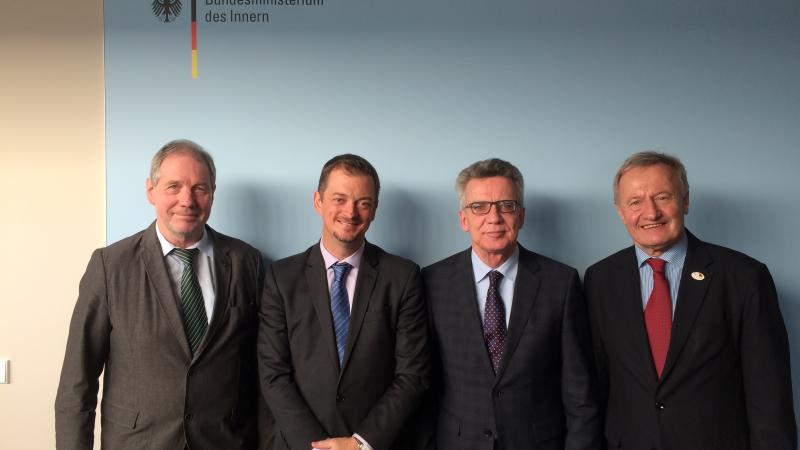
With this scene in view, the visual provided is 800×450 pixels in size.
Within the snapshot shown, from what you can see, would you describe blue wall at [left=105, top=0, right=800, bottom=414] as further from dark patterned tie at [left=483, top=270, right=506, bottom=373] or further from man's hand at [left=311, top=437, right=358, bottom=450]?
man's hand at [left=311, top=437, right=358, bottom=450]

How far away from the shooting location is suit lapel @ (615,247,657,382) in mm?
1955

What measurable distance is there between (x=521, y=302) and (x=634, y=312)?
1.49 ft

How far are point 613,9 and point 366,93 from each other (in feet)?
4.27

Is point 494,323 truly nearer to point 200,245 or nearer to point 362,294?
point 362,294

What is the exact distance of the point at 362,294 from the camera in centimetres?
206

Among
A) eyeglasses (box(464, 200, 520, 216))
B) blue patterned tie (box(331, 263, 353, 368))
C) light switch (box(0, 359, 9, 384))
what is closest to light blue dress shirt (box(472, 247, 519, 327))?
eyeglasses (box(464, 200, 520, 216))

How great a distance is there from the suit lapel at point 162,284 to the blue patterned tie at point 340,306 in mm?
580

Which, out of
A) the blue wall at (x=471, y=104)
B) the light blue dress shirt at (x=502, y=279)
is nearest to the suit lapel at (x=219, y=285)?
the blue wall at (x=471, y=104)

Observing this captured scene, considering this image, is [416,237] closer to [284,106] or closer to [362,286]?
[362,286]

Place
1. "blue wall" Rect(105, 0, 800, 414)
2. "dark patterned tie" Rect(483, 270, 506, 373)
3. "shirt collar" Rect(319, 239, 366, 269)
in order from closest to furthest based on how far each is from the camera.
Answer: "dark patterned tie" Rect(483, 270, 506, 373) < "shirt collar" Rect(319, 239, 366, 269) < "blue wall" Rect(105, 0, 800, 414)

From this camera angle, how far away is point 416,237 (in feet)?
8.40

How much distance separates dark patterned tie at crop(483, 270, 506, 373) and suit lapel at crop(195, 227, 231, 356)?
1070mm

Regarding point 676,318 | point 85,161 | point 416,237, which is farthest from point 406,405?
point 85,161

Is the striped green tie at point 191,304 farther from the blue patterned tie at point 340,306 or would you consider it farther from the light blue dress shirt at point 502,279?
the light blue dress shirt at point 502,279
